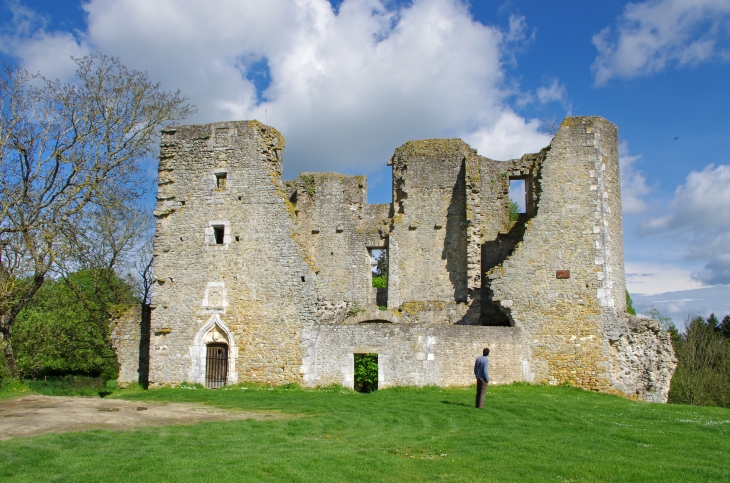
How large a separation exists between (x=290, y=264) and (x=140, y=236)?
14995 millimetres

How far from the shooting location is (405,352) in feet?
57.3

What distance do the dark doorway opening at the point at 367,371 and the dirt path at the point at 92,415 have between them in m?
5.33

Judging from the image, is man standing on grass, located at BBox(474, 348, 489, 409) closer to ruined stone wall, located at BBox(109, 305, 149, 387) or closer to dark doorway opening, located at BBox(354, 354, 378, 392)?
dark doorway opening, located at BBox(354, 354, 378, 392)

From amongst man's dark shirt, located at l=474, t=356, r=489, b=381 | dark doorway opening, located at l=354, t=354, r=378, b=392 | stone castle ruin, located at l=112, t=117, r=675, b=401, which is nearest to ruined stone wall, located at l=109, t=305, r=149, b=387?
stone castle ruin, located at l=112, t=117, r=675, b=401

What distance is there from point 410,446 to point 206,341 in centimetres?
1083

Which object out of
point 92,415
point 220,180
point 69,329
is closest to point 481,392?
point 92,415

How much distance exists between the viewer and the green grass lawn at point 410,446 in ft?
25.6

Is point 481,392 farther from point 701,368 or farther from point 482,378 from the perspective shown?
point 701,368

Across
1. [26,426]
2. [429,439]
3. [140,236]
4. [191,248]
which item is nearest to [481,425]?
[429,439]

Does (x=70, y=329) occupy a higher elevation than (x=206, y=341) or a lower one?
Answer: higher

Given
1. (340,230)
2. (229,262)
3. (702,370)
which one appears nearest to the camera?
(229,262)

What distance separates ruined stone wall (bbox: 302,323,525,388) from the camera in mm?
17375

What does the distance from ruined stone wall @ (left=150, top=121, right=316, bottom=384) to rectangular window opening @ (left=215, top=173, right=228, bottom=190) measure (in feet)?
0.23

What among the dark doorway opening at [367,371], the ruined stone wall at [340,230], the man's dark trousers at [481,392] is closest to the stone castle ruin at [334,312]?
the dark doorway opening at [367,371]
